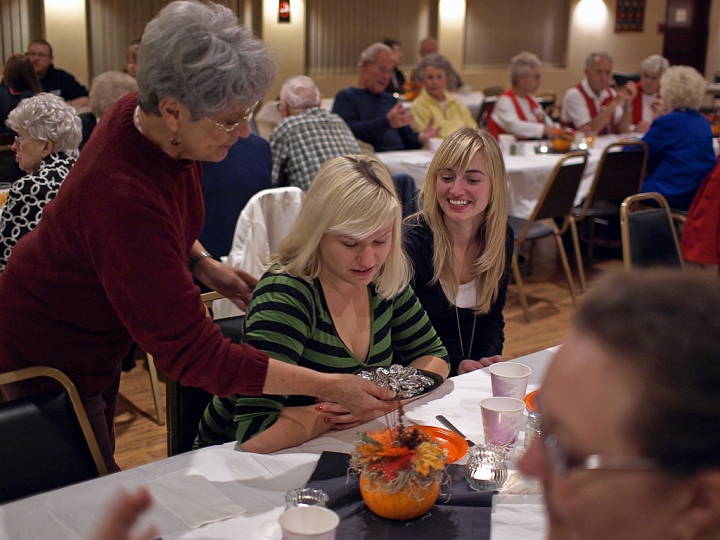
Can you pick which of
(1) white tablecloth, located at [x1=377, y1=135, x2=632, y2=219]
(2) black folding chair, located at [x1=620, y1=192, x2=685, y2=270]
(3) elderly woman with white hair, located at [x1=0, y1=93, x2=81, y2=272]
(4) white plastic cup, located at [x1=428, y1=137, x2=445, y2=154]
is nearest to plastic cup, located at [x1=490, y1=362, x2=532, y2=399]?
(2) black folding chair, located at [x1=620, y1=192, x2=685, y2=270]

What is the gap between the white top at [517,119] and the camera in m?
6.38

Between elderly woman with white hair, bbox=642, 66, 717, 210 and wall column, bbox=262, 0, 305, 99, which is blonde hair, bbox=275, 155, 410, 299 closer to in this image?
elderly woman with white hair, bbox=642, 66, 717, 210

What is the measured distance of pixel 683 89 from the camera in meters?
5.38

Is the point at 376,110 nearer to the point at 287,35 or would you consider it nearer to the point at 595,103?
the point at 595,103

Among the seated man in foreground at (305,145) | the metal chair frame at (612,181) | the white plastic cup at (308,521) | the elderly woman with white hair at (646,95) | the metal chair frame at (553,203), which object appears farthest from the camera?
the elderly woman with white hair at (646,95)

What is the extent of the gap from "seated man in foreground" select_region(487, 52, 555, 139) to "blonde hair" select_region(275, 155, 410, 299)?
4.72 m

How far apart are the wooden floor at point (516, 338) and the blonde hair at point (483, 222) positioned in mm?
337

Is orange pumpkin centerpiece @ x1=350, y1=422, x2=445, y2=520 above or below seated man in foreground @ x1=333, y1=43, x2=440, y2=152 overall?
below

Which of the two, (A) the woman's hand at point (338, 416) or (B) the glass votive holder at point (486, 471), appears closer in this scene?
(B) the glass votive holder at point (486, 471)

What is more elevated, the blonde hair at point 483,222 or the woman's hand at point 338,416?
the blonde hair at point 483,222

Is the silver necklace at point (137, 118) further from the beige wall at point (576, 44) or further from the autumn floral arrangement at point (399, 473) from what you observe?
the beige wall at point (576, 44)

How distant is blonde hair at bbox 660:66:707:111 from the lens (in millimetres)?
5359

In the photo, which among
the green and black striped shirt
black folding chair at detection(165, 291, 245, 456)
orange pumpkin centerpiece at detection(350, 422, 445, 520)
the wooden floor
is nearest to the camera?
orange pumpkin centerpiece at detection(350, 422, 445, 520)

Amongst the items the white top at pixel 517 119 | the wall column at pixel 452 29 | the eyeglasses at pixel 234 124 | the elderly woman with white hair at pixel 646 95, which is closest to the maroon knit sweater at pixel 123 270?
the eyeglasses at pixel 234 124
